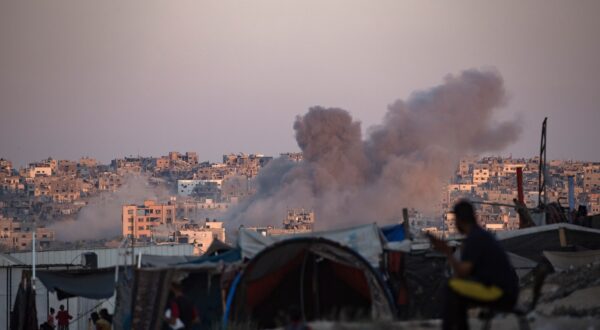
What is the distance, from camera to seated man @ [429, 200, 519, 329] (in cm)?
1051

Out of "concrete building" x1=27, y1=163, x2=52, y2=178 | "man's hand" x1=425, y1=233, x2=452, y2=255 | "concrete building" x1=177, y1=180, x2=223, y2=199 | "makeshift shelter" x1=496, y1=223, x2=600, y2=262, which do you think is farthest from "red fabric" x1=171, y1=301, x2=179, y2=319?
"concrete building" x1=27, y1=163, x2=52, y2=178

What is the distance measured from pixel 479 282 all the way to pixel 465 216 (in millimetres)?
594

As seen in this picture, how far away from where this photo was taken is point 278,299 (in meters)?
19.5

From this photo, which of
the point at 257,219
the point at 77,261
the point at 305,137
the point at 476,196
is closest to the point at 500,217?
the point at 476,196

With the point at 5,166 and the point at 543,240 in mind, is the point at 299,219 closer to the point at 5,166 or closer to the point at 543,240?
the point at 543,240

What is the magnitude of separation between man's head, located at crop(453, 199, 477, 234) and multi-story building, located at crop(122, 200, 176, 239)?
122489 millimetres

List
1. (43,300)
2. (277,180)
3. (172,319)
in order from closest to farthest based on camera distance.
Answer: (172,319) < (43,300) < (277,180)

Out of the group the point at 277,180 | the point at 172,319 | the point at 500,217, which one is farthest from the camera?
the point at 500,217

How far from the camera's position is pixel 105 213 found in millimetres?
142750

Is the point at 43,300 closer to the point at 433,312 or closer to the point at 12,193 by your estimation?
the point at 433,312

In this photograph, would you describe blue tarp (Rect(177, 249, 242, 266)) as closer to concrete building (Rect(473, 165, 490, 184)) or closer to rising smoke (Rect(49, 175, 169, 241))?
rising smoke (Rect(49, 175, 169, 241))

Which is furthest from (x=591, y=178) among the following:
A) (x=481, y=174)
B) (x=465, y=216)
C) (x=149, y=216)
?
(x=465, y=216)

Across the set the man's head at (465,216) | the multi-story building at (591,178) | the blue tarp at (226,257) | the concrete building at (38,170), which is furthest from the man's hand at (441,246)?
the concrete building at (38,170)

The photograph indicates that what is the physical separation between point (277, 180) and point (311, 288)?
8184 cm
